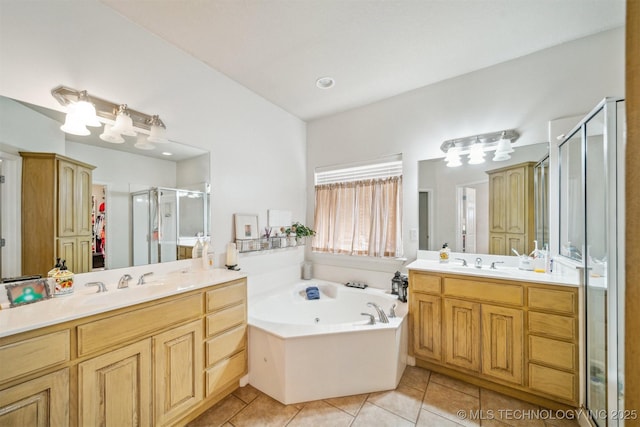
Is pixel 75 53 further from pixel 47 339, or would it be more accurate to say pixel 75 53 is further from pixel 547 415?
pixel 547 415

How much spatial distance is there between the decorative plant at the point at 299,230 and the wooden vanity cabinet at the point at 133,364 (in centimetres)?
117

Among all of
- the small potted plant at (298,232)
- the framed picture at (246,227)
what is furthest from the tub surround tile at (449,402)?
the framed picture at (246,227)

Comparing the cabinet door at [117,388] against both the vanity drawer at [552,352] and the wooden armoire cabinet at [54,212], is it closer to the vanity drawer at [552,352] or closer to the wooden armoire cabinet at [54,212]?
the wooden armoire cabinet at [54,212]

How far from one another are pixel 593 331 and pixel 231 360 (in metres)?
2.46

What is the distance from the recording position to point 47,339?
1.10m

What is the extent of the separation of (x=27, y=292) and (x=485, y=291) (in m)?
2.96

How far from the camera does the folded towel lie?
2.89 m

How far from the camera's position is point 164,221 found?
6.52 feet

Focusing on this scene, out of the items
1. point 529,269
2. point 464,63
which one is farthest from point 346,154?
point 529,269

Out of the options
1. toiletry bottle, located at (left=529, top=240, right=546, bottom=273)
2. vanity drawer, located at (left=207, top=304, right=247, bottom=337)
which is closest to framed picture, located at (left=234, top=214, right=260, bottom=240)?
vanity drawer, located at (left=207, top=304, right=247, bottom=337)

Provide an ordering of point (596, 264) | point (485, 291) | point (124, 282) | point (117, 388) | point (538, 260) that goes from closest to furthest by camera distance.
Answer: point (117, 388)
point (596, 264)
point (124, 282)
point (485, 291)
point (538, 260)

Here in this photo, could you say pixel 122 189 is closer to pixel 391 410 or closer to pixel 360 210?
pixel 360 210

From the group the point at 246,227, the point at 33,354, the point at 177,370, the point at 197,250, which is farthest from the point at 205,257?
the point at 33,354

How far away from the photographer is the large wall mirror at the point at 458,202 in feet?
7.72
